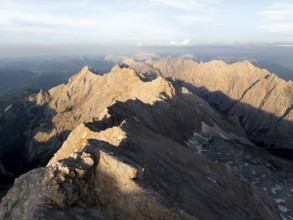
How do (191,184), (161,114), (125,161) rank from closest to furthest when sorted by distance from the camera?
(125,161) < (191,184) < (161,114)

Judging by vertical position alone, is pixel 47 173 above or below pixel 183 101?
above

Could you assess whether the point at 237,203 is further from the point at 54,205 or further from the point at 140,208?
the point at 54,205

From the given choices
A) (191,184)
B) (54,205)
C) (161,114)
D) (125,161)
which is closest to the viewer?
(54,205)

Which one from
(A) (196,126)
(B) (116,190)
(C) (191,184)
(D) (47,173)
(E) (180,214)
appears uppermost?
(D) (47,173)

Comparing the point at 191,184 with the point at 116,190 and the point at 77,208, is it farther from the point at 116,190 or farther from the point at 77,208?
the point at 77,208

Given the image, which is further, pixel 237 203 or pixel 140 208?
pixel 237 203

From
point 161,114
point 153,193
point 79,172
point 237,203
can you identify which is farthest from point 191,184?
point 161,114

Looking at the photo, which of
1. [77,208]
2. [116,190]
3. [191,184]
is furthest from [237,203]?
[77,208]

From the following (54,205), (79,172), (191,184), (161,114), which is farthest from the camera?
(161,114)

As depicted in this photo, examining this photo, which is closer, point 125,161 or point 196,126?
point 125,161
